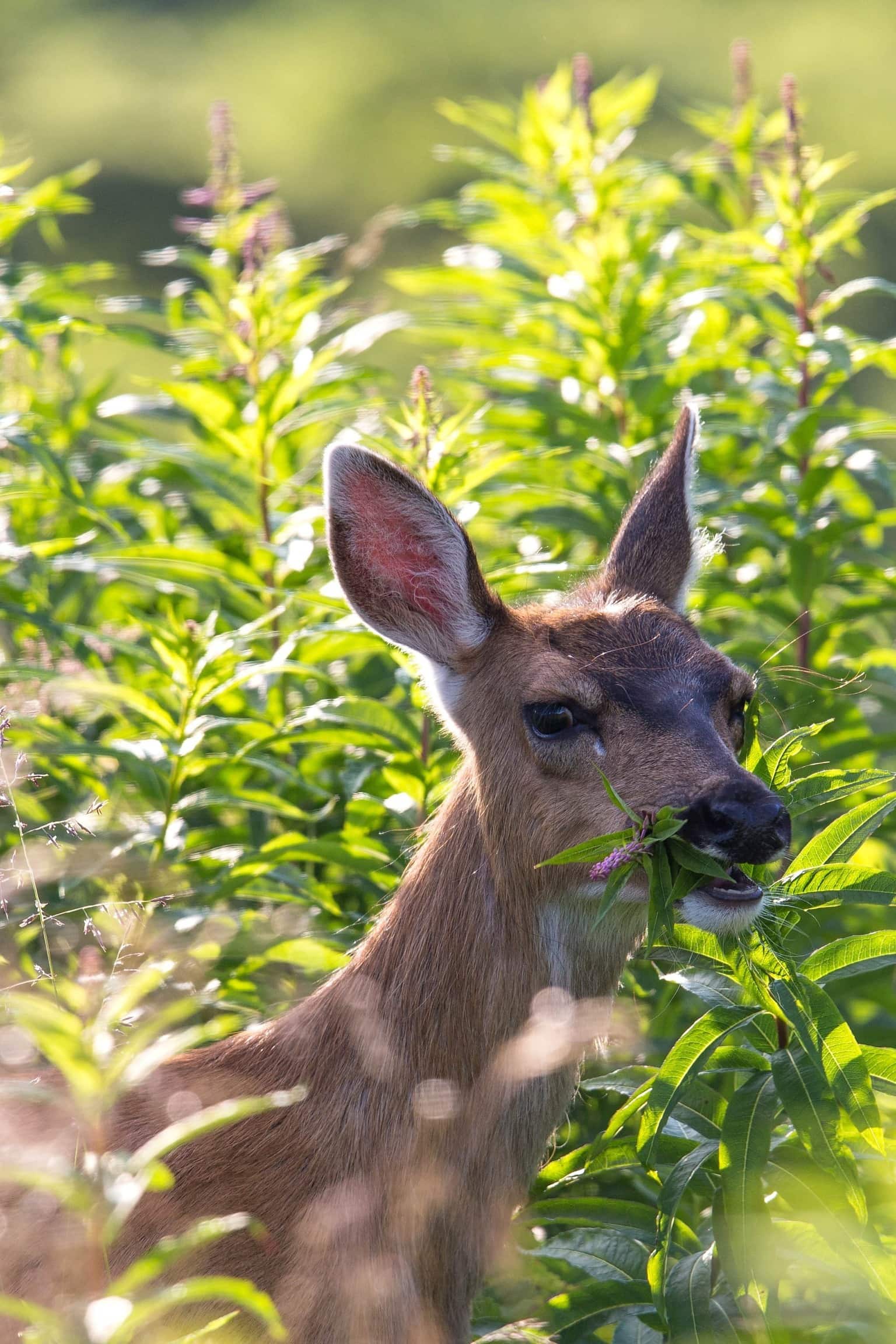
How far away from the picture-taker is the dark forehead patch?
3.66 metres

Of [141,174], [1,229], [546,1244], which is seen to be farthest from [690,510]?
[141,174]

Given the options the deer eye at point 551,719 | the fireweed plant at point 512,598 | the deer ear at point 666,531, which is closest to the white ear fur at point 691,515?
the deer ear at point 666,531

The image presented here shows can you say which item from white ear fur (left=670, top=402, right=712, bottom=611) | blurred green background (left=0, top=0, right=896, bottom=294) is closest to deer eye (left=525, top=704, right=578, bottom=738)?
white ear fur (left=670, top=402, right=712, bottom=611)

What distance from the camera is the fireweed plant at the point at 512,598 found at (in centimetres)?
333

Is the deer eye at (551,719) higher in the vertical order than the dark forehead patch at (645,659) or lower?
lower

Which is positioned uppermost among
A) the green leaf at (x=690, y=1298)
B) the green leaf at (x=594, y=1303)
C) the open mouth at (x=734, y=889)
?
the open mouth at (x=734, y=889)

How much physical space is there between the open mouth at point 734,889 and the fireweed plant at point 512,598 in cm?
3

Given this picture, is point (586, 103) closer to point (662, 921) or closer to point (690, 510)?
point (690, 510)

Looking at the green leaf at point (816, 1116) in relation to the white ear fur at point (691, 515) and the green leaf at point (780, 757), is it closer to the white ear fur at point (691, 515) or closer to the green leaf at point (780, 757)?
the green leaf at point (780, 757)

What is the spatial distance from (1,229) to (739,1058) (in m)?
3.81

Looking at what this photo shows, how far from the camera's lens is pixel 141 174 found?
22266mm

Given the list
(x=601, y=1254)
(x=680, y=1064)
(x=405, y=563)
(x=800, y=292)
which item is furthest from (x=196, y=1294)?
(x=800, y=292)

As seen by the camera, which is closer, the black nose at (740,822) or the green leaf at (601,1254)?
the black nose at (740,822)

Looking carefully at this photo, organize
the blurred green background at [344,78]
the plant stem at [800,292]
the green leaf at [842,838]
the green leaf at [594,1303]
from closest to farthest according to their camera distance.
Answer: the green leaf at [842,838], the green leaf at [594,1303], the plant stem at [800,292], the blurred green background at [344,78]
